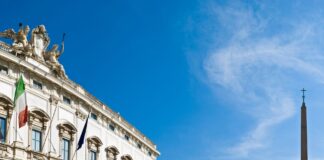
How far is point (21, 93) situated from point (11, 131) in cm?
294

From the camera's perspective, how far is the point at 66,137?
48.9 metres

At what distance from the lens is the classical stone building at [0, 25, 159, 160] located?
41.9 m

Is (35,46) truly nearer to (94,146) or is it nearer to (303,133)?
(94,146)

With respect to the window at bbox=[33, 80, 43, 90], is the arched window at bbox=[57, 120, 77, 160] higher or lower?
lower

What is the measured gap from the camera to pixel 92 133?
53.2m

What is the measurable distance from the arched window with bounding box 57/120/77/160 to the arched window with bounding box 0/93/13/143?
6.13 metres

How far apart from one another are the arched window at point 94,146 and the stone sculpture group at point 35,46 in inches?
260

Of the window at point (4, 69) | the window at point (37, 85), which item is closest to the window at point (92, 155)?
the window at point (37, 85)

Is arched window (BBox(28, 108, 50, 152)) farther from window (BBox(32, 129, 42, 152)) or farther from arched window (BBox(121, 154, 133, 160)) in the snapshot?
arched window (BBox(121, 154, 133, 160))

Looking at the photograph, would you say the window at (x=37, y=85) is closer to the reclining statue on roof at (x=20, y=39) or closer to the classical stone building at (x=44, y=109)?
the classical stone building at (x=44, y=109)

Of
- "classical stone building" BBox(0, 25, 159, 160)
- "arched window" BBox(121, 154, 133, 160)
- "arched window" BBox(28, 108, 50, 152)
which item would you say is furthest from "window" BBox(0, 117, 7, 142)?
"arched window" BBox(121, 154, 133, 160)

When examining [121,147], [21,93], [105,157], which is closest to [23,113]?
[21,93]

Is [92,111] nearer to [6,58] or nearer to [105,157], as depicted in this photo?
[105,157]

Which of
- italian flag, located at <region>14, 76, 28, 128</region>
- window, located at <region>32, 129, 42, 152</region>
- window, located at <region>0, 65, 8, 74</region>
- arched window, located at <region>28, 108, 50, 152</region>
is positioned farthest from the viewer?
window, located at <region>32, 129, 42, 152</region>
